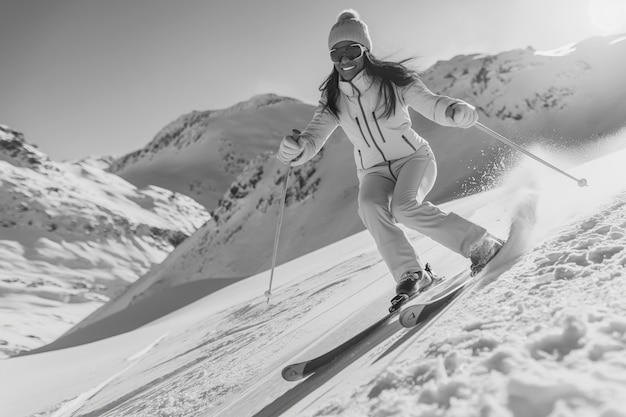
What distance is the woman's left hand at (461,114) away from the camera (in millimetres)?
3066

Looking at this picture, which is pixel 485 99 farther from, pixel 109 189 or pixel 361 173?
pixel 109 189

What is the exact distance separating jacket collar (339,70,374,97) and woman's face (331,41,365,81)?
31 millimetres

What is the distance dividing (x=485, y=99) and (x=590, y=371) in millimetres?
29948

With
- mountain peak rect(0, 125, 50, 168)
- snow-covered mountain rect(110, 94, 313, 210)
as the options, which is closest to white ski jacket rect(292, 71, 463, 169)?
snow-covered mountain rect(110, 94, 313, 210)

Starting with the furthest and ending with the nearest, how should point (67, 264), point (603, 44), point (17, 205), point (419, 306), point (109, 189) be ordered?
point (109, 189) < point (17, 205) < point (67, 264) < point (603, 44) < point (419, 306)

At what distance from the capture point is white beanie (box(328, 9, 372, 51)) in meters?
3.37

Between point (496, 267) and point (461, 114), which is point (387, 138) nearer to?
point (461, 114)

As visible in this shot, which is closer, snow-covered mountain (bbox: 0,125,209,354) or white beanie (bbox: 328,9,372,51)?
white beanie (bbox: 328,9,372,51)

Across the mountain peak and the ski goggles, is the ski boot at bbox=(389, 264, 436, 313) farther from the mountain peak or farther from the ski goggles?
the mountain peak

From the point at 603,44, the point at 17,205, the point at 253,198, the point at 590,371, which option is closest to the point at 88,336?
the point at 590,371

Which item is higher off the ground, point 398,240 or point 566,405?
point 398,240

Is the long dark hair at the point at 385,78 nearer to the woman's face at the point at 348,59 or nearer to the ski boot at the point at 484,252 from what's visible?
the woman's face at the point at 348,59

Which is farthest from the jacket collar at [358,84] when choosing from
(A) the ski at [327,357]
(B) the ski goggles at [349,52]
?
(A) the ski at [327,357]

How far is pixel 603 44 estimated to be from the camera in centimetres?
2814
